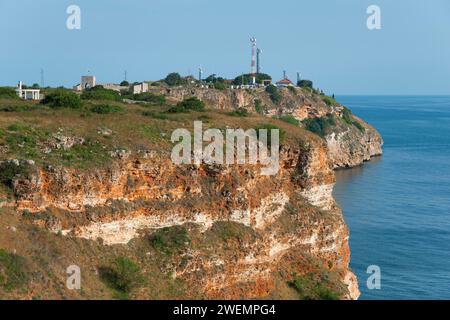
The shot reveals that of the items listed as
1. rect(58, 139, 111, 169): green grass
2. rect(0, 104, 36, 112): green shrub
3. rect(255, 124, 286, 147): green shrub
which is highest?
rect(0, 104, 36, 112): green shrub

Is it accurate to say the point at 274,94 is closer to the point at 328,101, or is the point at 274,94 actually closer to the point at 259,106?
the point at 259,106

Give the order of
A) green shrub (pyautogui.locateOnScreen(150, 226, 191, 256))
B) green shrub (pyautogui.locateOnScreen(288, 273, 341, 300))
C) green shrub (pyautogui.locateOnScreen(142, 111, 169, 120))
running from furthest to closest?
green shrub (pyautogui.locateOnScreen(142, 111, 169, 120)), green shrub (pyautogui.locateOnScreen(288, 273, 341, 300)), green shrub (pyautogui.locateOnScreen(150, 226, 191, 256))

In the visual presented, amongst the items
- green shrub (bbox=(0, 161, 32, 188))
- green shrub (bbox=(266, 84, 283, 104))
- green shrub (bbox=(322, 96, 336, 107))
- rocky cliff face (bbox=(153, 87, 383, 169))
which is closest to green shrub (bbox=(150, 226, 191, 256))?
green shrub (bbox=(0, 161, 32, 188))

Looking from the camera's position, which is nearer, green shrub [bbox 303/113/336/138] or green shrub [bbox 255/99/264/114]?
green shrub [bbox 255/99/264/114]

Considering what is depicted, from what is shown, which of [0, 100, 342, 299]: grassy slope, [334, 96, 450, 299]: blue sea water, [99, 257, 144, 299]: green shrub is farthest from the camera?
[334, 96, 450, 299]: blue sea water

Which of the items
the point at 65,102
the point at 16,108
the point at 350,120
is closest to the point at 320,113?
the point at 350,120

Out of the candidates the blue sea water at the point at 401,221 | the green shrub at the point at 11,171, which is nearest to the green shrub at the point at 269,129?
the blue sea water at the point at 401,221

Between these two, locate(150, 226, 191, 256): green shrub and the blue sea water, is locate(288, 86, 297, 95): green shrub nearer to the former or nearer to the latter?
the blue sea water

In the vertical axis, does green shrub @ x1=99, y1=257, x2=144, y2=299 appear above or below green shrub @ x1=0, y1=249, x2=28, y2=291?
below
